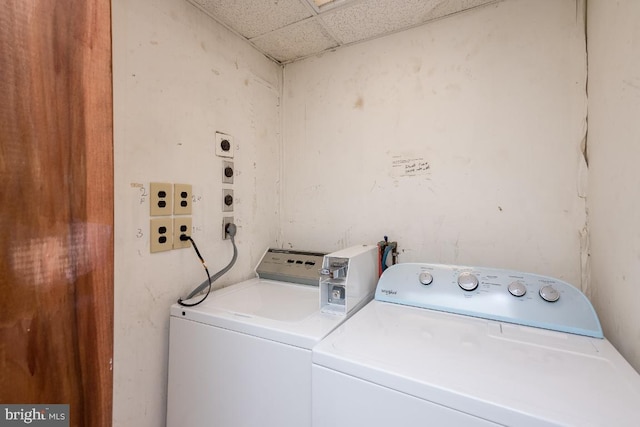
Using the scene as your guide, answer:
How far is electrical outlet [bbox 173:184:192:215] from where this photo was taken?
1.12 meters

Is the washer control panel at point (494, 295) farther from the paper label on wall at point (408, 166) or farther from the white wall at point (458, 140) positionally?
the paper label on wall at point (408, 166)

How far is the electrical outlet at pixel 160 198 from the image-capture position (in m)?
1.04

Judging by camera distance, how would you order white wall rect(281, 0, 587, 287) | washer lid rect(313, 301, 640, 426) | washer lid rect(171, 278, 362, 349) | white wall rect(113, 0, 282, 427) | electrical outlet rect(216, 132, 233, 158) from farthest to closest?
1. electrical outlet rect(216, 132, 233, 158)
2. white wall rect(281, 0, 587, 287)
3. white wall rect(113, 0, 282, 427)
4. washer lid rect(171, 278, 362, 349)
5. washer lid rect(313, 301, 640, 426)

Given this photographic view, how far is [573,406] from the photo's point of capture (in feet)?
1.73

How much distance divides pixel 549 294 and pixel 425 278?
1.23 feet

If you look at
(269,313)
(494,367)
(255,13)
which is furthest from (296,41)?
(494,367)

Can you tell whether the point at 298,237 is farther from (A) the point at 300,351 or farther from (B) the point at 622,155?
(B) the point at 622,155

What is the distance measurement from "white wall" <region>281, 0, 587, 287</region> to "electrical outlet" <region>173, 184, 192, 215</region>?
68 centimetres

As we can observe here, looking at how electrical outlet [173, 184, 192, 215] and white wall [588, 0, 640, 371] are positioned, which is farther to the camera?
electrical outlet [173, 184, 192, 215]

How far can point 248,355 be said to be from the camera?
0.88m

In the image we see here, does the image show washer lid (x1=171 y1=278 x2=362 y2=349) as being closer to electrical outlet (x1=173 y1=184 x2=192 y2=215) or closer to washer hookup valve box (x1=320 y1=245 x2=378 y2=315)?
washer hookup valve box (x1=320 y1=245 x2=378 y2=315)

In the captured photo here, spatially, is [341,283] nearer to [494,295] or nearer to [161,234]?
[494,295]

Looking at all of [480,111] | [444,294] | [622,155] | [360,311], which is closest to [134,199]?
[360,311]

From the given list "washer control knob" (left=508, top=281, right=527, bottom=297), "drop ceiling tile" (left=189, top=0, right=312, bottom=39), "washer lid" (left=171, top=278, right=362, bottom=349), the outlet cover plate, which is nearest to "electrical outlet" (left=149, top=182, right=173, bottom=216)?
the outlet cover plate
